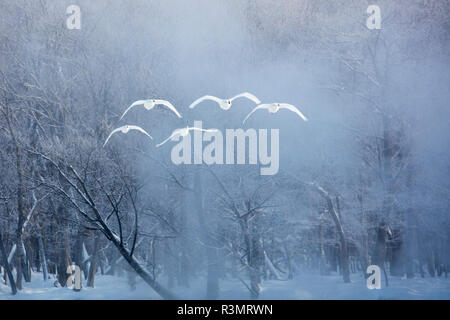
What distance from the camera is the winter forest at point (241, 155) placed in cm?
561

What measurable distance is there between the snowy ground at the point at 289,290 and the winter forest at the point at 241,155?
0.9 inches

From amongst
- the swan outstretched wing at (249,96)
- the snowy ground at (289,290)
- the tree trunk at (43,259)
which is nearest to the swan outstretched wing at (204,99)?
the swan outstretched wing at (249,96)

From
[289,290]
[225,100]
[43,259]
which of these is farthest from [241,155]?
[43,259]

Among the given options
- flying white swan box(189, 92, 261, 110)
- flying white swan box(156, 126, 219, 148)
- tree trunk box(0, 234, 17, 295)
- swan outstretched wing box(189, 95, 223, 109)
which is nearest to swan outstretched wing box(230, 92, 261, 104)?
flying white swan box(189, 92, 261, 110)

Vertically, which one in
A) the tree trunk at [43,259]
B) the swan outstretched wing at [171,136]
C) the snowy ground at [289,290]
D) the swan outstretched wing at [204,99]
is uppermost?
the swan outstretched wing at [204,99]

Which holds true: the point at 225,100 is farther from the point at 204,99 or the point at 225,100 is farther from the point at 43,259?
the point at 43,259

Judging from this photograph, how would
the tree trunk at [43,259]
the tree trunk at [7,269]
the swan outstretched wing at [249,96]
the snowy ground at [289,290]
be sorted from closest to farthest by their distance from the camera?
the swan outstretched wing at [249,96] < the snowy ground at [289,290] < the tree trunk at [7,269] < the tree trunk at [43,259]

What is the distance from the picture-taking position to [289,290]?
573cm

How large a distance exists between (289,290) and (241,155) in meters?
1.81

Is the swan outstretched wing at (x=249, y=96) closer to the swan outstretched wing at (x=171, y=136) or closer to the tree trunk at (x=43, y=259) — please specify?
the swan outstretched wing at (x=171, y=136)

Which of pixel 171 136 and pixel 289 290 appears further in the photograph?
pixel 289 290

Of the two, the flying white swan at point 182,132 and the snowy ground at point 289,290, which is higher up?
the flying white swan at point 182,132

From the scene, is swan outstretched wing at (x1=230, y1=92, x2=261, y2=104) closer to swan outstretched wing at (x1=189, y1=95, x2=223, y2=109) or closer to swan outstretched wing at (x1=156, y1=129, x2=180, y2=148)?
swan outstretched wing at (x1=189, y1=95, x2=223, y2=109)

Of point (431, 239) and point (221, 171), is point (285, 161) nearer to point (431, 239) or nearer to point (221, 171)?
point (221, 171)
